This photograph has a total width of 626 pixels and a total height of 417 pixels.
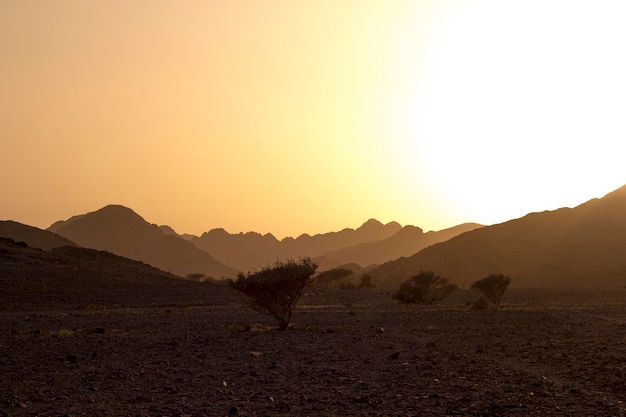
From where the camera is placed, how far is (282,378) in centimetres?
1492

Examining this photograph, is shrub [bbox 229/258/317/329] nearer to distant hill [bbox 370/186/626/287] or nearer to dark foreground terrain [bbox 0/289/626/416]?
dark foreground terrain [bbox 0/289/626/416]

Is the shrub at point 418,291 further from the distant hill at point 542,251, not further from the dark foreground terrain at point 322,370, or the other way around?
the distant hill at point 542,251

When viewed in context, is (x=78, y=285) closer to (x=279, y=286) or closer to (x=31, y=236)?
(x=279, y=286)

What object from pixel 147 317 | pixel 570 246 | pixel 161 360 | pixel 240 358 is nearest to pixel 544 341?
pixel 240 358

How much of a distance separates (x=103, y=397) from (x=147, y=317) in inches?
900

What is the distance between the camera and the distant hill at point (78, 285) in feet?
164

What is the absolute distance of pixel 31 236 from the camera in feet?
476

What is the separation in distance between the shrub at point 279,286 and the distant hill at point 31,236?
121m

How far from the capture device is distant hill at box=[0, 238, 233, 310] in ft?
164

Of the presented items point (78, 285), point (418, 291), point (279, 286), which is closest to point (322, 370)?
point (279, 286)

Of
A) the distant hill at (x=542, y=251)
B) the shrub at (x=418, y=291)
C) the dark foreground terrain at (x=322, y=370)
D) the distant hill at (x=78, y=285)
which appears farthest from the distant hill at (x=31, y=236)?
the dark foreground terrain at (x=322, y=370)

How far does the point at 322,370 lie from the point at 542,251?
108m

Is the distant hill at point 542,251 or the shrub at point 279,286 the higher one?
the distant hill at point 542,251

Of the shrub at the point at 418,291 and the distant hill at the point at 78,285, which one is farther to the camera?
the shrub at the point at 418,291
